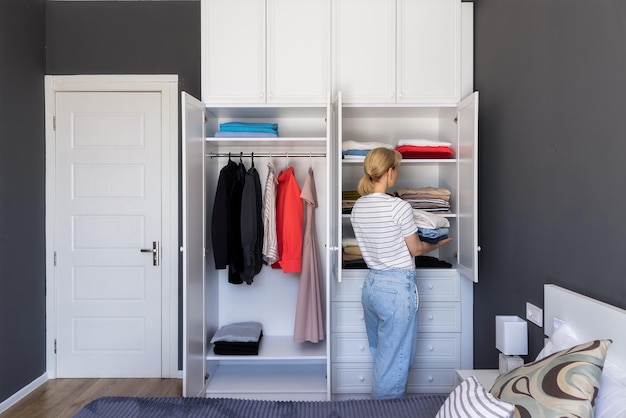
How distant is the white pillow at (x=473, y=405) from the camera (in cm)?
121

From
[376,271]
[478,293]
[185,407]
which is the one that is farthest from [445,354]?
[185,407]

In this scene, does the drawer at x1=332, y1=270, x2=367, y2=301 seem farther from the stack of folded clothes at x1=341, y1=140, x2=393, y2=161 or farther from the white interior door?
the white interior door

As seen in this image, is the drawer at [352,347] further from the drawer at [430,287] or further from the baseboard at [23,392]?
the baseboard at [23,392]

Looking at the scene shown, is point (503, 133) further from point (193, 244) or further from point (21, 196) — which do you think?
point (21, 196)

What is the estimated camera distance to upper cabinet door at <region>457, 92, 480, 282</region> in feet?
8.75

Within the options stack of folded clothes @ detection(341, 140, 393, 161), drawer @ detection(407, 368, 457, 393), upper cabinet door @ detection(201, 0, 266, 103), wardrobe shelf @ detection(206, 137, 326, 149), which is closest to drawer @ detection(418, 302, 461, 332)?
drawer @ detection(407, 368, 457, 393)

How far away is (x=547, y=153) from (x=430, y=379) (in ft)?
5.66

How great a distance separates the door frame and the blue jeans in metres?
1.74

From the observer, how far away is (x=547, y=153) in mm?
2074

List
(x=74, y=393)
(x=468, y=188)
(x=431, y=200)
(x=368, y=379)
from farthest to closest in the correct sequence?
(x=74, y=393) < (x=431, y=200) < (x=368, y=379) < (x=468, y=188)

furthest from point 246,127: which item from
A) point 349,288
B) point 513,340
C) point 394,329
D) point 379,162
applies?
point 513,340

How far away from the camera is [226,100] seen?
10.1 feet

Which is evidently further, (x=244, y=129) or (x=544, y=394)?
(x=244, y=129)

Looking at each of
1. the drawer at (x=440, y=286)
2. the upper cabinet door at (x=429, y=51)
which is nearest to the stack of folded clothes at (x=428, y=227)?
the drawer at (x=440, y=286)
